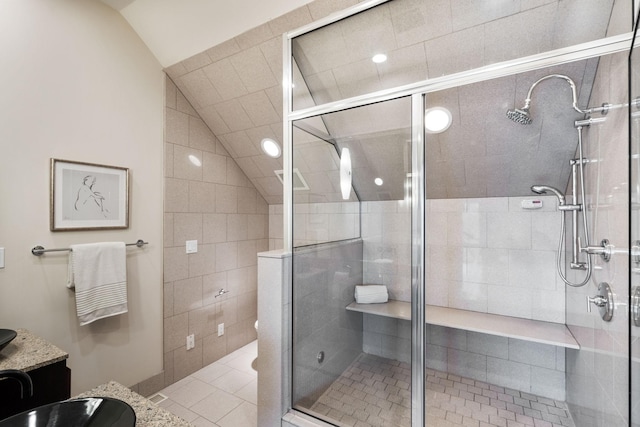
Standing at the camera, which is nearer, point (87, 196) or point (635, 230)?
point (635, 230)

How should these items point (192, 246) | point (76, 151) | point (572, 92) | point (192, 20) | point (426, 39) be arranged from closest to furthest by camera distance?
point (572, 92)
point (426, 39)
point (76, 151)
point (192, 20)
point (192, 246)

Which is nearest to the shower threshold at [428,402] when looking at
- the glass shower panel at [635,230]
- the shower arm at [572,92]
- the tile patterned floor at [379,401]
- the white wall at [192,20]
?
the tile patterned floor at [379,401]

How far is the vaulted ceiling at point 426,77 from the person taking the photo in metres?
1.46

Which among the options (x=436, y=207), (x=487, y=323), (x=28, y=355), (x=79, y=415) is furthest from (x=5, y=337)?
(x=487, y=323)

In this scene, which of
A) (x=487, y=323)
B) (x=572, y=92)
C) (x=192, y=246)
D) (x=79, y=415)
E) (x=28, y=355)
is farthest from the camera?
(x=192, y=246)

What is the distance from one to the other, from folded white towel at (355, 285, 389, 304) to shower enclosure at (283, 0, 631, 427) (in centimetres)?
4

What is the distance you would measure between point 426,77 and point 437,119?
0.82 ft

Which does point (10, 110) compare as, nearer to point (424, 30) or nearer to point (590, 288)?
point (424, 30)

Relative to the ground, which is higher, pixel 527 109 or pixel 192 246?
pixel 527 109

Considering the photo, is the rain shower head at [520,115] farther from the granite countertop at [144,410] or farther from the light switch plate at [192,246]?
the light switch plate at [192,246]

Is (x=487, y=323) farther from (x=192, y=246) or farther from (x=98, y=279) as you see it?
(x=98, y=279)

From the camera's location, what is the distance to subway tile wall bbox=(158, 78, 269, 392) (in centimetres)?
245

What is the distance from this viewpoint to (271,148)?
2.66 m

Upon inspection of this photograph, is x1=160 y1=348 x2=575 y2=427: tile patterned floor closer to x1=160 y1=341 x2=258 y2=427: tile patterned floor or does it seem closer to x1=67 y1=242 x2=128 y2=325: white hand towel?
x1=160 y1=341 x2=258 y2=427: tile patterned floor
